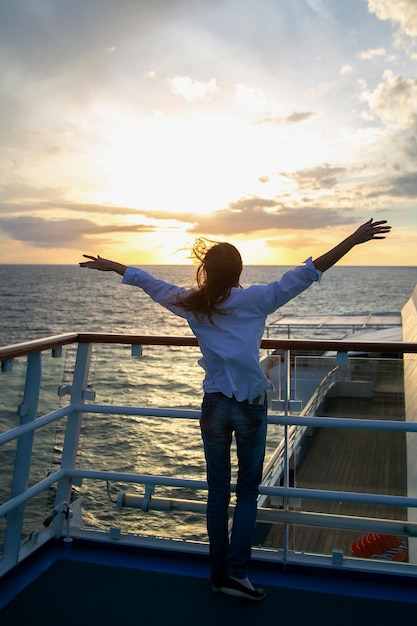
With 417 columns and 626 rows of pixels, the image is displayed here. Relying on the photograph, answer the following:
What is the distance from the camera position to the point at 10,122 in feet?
85.8

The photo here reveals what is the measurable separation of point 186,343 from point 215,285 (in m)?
0.61

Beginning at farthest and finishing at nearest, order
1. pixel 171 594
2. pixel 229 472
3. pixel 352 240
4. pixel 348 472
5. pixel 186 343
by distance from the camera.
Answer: pixel 348 472, pixel 186 343, pixel 171 594, pixel 229 472, pixel 352 240

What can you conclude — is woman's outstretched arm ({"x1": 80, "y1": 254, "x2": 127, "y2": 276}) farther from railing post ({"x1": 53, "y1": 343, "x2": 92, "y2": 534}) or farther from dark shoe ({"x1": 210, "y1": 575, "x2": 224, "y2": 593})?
dark shoe ({"x1": 210, "y1": 575, "x2": 224, "y2": 593})

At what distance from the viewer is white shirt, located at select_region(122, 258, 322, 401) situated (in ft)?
7.64

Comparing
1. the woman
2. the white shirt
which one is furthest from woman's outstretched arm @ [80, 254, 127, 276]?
the white shirt

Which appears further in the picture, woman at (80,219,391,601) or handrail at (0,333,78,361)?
handrail at (0,333,78,361)

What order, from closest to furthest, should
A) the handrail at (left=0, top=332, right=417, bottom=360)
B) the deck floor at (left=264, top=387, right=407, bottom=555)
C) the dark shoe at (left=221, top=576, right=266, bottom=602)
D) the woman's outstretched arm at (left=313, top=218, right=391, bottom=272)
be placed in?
the woman's outstretched arm at (left=313, top=218, right=391, bottom=272), the dark shoe at (left=221, top=576, right=266, bottom=602), the handrail at (left=0, top=332, right=417, bottom=360), the deck floor at (left=264, top=387, right=407, bottom=555)

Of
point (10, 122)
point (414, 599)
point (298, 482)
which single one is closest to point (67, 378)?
point (298, 482)

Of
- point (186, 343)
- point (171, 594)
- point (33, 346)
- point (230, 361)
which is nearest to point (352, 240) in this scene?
point (230, 361)

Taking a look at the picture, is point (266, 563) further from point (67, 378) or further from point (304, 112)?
point (304, 112)

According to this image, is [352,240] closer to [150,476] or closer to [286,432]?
[286,432]

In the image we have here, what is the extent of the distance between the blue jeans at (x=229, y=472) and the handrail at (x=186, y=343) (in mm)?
409

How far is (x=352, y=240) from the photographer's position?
2361 mm

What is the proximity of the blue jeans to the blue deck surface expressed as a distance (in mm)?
193
